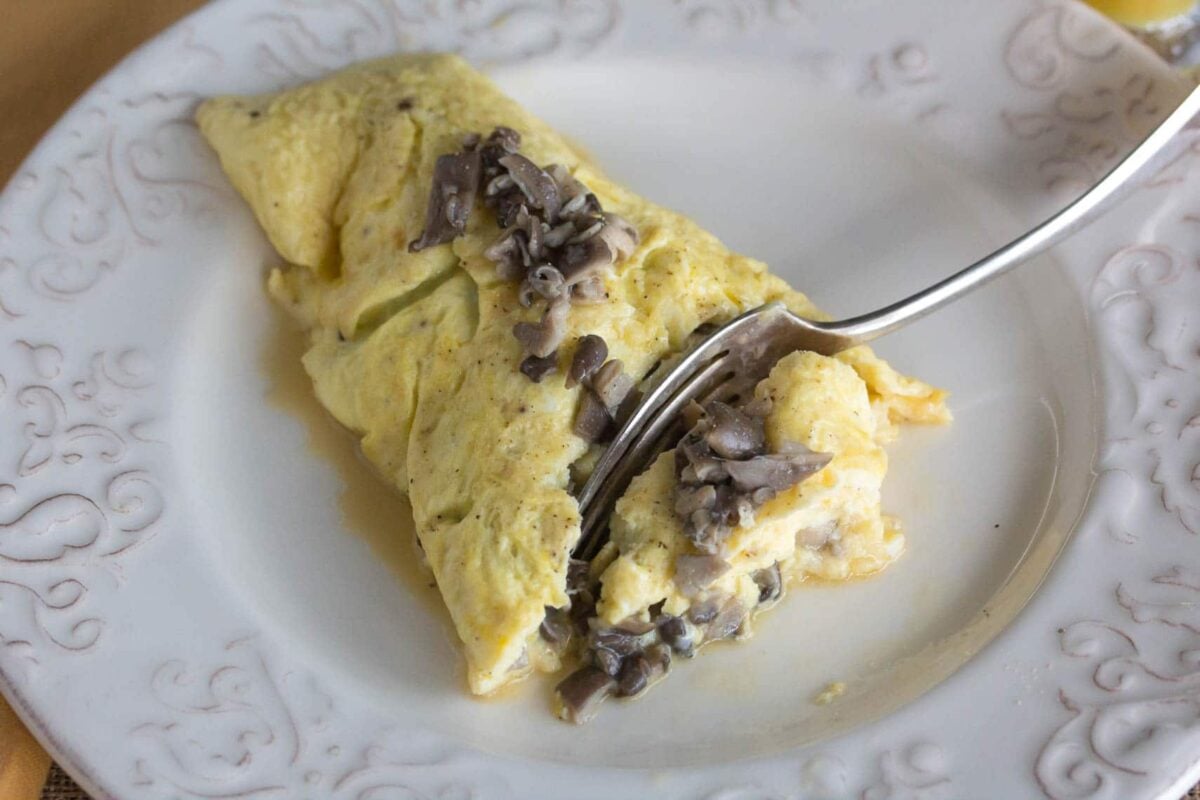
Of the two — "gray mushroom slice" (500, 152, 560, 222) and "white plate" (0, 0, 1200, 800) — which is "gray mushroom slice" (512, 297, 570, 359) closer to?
"gray mushroom slice" (500, 152, 560, 222)

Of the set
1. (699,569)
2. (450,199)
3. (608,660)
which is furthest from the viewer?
(450,199)

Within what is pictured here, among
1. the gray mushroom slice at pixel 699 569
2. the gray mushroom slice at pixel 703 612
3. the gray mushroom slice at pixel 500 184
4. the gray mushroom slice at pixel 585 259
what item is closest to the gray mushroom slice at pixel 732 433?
the gray mushroom slice at pixel 699 569

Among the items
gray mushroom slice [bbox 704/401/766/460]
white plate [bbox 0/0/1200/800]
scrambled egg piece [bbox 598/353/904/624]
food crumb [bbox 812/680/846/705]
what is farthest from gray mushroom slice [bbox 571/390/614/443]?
food crumb [bbox 812/680/846/705]

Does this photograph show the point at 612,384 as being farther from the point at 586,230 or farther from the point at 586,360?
the point at 586,230

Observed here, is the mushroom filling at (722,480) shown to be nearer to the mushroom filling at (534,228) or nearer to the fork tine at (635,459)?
the fork tine at (635,459)

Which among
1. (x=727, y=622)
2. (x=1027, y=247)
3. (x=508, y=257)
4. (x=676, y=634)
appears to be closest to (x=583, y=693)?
(x=676, y=634)
